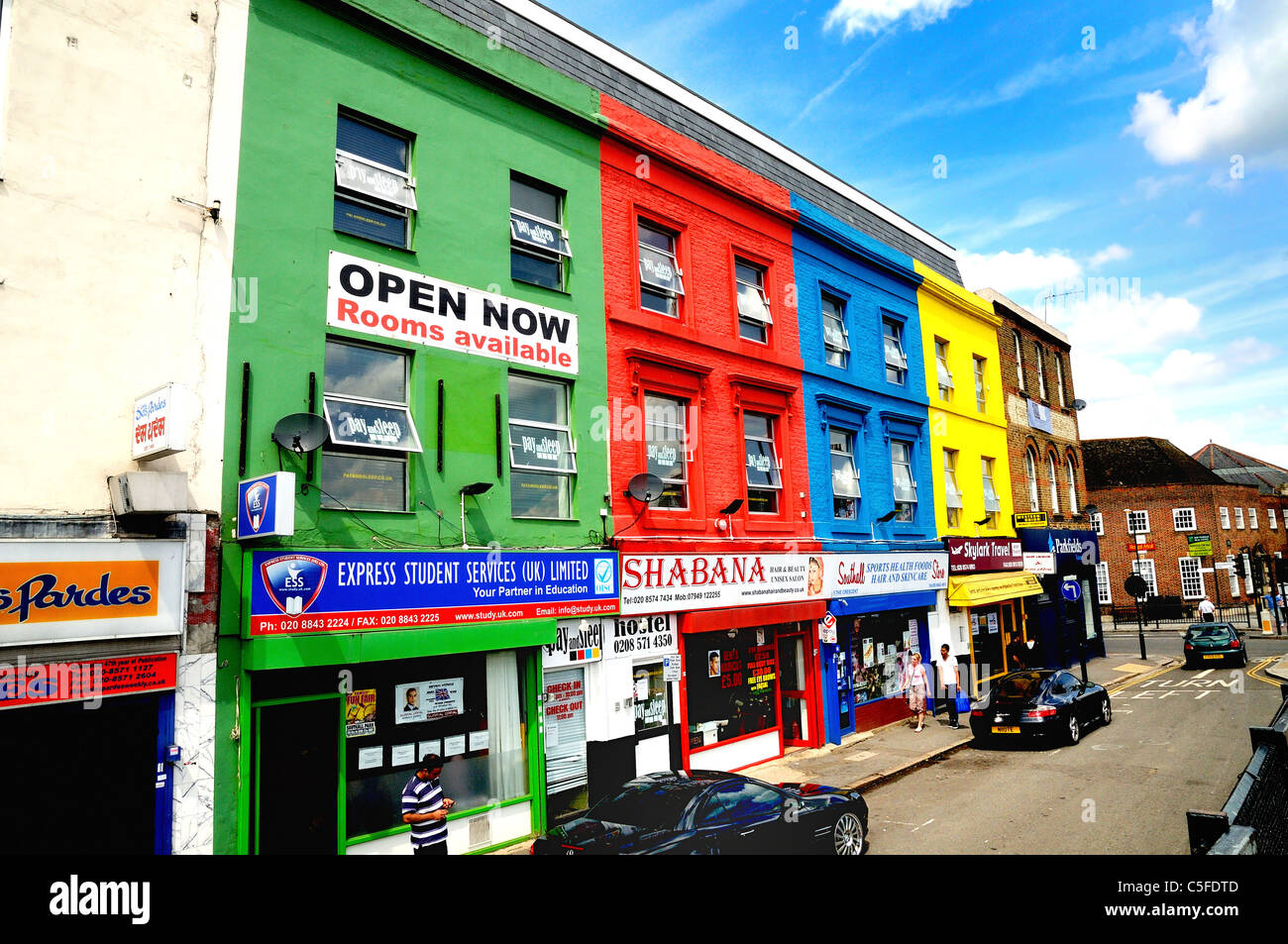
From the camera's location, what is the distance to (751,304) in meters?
17.2

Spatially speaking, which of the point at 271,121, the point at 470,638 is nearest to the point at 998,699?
the point at 470,638

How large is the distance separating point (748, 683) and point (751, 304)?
27.4 ft

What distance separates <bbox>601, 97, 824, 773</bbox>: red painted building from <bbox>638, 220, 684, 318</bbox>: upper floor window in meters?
0.04

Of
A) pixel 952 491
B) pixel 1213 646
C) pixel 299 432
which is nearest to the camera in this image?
pixel 299 432

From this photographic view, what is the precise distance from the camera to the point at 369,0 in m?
11.3

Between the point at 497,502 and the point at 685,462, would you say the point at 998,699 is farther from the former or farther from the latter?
the point at 497,502

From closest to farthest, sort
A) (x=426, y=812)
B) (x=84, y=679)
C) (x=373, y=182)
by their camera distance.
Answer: (x=84, y=679), (x=426, y=812), (x=373, y=182)

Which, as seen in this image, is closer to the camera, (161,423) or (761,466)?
(161,423)

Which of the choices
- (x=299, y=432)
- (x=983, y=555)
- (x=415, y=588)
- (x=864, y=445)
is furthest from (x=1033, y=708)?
(x=299, y=432)

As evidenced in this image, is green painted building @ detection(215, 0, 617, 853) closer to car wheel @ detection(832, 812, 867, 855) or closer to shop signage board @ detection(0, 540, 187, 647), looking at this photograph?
shop signage board @ detection(0, 540, 187, 647)

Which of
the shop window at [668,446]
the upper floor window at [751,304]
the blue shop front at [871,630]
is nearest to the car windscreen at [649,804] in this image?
the shop window at [668,446]

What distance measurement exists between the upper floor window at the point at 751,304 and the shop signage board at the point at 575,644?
7.59 metres

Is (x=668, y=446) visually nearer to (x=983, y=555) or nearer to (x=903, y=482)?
(x=903, y=482)

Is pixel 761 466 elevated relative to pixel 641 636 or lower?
elevated
